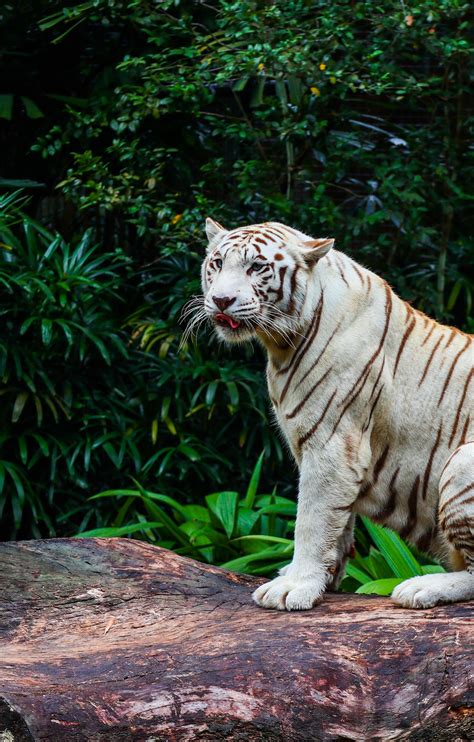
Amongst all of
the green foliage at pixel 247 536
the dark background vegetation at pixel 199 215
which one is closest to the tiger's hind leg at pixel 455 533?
the green foliage at pixel 247 536

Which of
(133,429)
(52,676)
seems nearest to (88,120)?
(133,429)

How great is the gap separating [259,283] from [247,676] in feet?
4.15

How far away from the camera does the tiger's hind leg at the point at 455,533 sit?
288 centimetres

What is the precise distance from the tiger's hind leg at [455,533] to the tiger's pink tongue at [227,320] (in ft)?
2.74

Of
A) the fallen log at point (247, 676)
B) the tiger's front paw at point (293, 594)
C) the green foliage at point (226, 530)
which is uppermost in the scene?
the fallen log at point (247, 676)

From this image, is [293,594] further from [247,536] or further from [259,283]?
[247,536]

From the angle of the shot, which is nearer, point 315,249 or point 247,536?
point 315,249

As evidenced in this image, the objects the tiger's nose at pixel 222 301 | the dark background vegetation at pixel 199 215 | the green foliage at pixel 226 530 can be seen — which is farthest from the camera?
the dark background vegetation at pixel 199 215

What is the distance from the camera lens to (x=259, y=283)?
310 centimetres

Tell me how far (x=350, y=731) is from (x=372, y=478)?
37.1 inches

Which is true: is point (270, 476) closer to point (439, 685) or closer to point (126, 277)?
point (126, 277)

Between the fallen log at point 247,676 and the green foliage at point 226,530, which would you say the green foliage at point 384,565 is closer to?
the green foliage at point 226,530

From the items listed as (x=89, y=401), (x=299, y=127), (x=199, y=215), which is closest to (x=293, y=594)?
(x=89, y=401)

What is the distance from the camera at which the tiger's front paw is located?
3.06 metres
